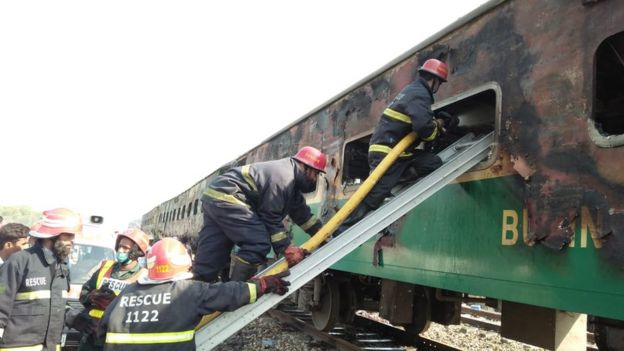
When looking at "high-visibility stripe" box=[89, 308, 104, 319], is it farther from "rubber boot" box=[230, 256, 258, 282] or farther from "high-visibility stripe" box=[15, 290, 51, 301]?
"rubber boot" box=[230, 256, 258, 282]

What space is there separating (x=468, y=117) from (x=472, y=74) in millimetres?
689

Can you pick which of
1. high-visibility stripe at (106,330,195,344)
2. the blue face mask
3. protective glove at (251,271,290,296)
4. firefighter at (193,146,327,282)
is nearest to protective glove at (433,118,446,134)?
firefighter at (193,146,327,282)

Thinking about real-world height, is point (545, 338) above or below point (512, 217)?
below

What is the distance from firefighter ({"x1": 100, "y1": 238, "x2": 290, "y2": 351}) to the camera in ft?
7.51

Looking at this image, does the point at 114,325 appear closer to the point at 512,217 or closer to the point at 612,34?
the point at 512,217

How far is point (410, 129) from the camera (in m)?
3.70

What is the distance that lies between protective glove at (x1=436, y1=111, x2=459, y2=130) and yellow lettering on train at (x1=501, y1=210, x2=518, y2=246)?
114 cm

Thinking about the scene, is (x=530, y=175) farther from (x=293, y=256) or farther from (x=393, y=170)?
(x=293, y=256)

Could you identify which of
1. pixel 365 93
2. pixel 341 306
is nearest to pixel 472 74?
pixel 365 93

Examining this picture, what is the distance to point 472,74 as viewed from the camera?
3.44m

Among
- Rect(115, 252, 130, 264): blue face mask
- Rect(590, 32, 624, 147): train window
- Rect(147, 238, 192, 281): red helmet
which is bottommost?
Rect(115, 252, 130, 264): blue face mask

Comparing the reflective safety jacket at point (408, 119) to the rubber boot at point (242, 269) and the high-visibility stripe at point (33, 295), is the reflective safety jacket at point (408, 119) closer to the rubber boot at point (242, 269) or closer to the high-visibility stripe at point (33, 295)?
the rubber boot at point (242, 269)

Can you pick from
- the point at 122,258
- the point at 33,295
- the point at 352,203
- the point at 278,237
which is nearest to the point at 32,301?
the point at 33,295

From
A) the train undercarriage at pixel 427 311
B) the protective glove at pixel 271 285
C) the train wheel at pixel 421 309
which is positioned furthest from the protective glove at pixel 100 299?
the train wheel at pixel 421 309
